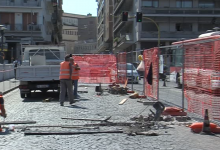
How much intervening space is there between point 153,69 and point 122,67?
7.16 metres

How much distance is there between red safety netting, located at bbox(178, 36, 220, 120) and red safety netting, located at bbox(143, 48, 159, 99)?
2.86m

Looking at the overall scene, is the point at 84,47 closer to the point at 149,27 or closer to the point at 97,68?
the point at 149,27

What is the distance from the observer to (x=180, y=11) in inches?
1923

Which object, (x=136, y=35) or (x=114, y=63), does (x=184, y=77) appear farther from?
(x=136, y=35)

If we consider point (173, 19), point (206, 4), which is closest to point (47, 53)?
point (173, 19)

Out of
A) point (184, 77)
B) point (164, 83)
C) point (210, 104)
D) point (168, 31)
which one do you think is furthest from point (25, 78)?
point (168, 31)

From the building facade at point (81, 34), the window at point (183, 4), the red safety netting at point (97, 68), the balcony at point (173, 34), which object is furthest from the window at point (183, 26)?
the building facade at point (81, 34)

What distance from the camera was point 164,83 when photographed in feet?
42.4

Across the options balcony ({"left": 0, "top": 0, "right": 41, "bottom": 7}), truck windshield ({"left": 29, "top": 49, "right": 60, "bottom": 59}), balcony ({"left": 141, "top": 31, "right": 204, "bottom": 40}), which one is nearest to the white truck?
truck windshield ({"left": 29, "top": 49, "right": 60, "bottom": 59})

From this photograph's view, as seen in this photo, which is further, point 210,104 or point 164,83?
point 164,83

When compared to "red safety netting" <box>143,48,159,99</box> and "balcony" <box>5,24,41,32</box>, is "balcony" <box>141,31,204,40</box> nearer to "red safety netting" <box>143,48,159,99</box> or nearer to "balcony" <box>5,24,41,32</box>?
"balcony" <box>5,24,41,32</box>

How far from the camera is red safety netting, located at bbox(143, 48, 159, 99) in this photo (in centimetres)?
1361

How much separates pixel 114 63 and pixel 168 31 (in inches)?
1084

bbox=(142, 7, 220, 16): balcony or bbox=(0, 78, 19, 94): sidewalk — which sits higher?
bbox=(142, 7, 220, 16): balcony
